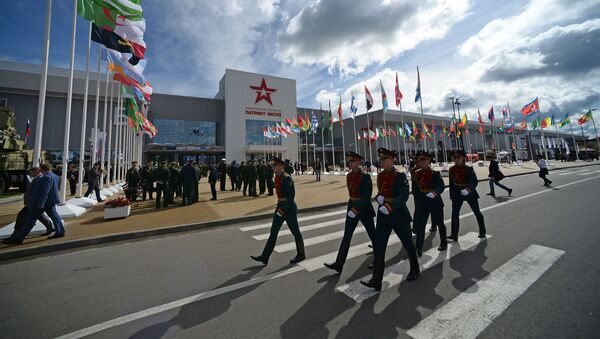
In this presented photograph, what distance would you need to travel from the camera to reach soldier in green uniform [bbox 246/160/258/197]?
1270 cm

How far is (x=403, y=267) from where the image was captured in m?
3.79

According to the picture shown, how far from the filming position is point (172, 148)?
141ft

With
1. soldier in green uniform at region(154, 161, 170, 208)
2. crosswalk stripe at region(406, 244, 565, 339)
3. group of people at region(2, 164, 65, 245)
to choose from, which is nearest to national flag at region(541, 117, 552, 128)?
crosswalk stripe at region(406, 244, 565, 339)

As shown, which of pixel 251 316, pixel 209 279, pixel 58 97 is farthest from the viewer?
pixel 58 97

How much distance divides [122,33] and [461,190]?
11.7 metres

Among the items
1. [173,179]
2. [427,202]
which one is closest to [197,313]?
[427,202]

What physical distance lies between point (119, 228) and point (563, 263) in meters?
9.55

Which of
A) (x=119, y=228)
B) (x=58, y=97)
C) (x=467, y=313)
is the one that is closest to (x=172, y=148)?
(x=58, y=97)

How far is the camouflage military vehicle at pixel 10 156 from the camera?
A: 13867 mm

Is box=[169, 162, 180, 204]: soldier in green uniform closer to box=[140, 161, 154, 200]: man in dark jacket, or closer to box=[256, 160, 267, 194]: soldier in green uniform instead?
box=[140, 161, 154, 200]: man in dark jacket

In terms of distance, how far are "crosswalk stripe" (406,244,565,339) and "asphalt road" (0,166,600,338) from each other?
0.04 feet

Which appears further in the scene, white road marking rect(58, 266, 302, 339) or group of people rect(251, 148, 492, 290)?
group of people rect(251, 148, 492, 290)

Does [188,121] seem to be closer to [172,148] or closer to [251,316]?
[172,148]

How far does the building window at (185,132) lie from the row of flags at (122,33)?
36.7m
